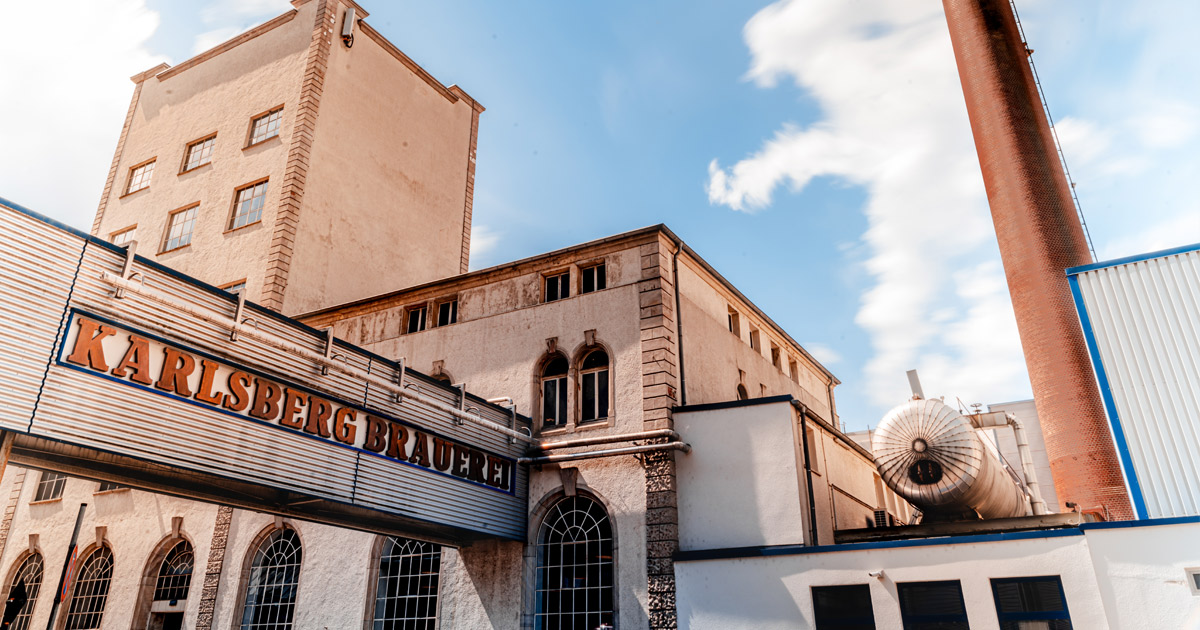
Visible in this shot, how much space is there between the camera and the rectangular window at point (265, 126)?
87.8 feet

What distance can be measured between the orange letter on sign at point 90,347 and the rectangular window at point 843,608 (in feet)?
41.2

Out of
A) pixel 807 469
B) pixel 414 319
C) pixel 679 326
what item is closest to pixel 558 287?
pixel 679 326

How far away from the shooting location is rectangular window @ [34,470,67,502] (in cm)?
2414

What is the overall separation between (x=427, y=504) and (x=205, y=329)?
214 inches

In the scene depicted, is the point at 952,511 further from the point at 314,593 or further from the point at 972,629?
the point at 314,593

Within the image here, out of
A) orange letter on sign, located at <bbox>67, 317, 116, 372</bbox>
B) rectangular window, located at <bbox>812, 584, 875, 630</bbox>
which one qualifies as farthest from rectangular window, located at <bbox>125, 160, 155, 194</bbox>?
rectangular window, located at <bbox>812, 584, 875, 630</bbox>

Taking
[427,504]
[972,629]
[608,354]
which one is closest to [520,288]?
[608,354]

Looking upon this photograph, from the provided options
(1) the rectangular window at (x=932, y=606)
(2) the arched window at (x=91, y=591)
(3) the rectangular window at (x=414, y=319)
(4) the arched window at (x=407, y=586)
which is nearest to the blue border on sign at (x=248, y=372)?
(4) the arched window at (x=407, y=586)

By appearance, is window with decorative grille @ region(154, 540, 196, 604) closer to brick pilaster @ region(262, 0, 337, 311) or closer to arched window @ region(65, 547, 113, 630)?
arched window @ region(65, 547, 113, 630)

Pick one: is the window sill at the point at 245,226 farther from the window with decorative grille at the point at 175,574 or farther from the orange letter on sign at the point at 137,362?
the orange letter on sign at the point at 137,362

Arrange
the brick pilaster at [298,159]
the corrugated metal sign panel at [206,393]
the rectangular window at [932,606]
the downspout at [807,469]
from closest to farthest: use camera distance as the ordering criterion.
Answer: the corrugated metal sign panel at [206,393]
the rectangular window at [932,606]
the downspout at [807,469]
the brick pilaster at [298,159]

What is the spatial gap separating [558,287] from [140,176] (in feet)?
69.1

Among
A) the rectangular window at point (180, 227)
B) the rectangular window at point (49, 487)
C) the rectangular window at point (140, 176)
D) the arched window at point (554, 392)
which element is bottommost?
the rectangular window at point (49, 487)

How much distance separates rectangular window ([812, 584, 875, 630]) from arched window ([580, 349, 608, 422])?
6270 millimetres
